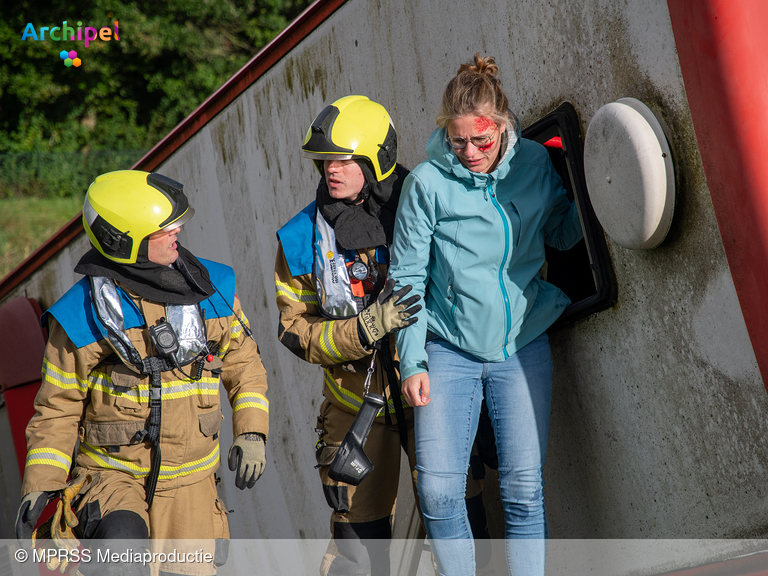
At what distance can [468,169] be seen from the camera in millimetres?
2344

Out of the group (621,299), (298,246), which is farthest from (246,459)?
(621,299)

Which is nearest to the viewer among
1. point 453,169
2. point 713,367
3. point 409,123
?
point 713,367

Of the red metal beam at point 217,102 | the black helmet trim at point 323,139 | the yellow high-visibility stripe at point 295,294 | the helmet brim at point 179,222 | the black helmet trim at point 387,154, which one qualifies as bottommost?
the yellow high-visibility stripe at point 295,294

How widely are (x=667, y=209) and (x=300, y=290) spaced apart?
4.46ft

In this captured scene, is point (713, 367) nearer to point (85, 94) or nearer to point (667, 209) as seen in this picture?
point (667, 209)

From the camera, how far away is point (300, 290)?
2.76 m

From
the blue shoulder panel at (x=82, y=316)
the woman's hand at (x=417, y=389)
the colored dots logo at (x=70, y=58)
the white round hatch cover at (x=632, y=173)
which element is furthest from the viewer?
the colored dots logo at (x=70, y=58)

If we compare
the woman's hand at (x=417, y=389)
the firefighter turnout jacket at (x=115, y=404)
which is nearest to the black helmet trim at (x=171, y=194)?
the firefighter turnout jacket at (x=115, y=404)

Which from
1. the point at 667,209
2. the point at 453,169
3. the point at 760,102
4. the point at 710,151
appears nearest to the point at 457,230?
the point at 453,169

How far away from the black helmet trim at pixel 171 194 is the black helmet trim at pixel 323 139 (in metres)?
0.62

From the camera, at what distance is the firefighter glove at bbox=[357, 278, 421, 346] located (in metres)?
2.41

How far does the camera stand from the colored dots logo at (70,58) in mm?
18266

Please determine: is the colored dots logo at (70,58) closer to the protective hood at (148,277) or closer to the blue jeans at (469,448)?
the protective hood at (148,277)

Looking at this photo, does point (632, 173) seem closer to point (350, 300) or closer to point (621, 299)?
point (621, 299)
